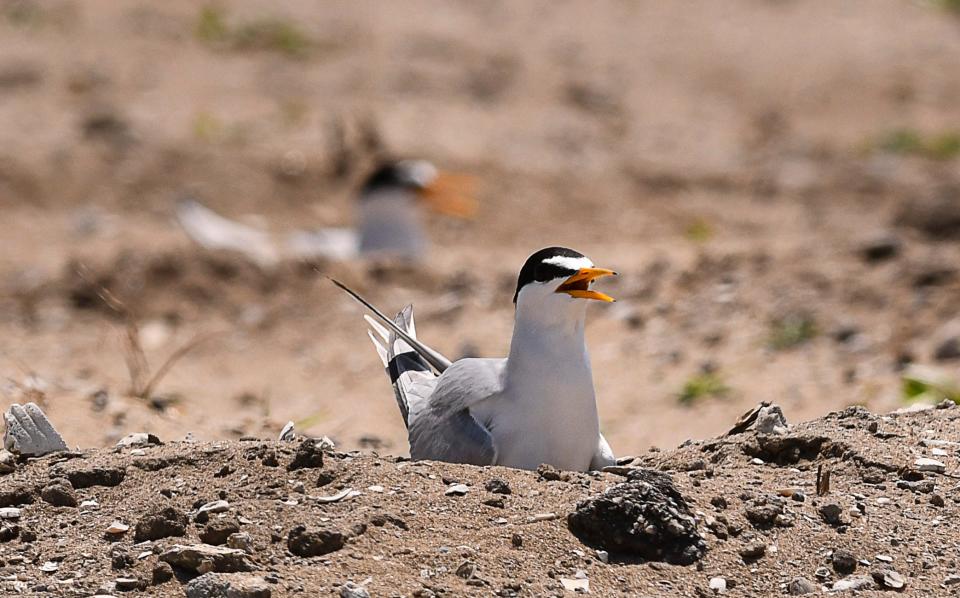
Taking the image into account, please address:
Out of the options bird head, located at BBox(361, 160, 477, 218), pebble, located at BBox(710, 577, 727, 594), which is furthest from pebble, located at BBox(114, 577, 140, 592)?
bird head, located at BBox(361, 160, 477, 218)

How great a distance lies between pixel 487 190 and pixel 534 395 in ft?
24.8

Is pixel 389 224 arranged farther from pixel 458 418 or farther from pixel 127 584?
pixel 127 584

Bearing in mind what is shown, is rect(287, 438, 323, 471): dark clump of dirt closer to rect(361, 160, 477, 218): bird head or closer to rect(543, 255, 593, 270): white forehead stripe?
rect(543, 255, 593, 270): white forehead stripe

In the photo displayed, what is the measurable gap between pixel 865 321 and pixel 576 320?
3.43 m

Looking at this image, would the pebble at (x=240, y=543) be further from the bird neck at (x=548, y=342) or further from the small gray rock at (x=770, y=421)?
the small gray rock at (x=770, y=421)

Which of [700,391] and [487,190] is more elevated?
[487,190]

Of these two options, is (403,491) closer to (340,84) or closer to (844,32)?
(340,84)

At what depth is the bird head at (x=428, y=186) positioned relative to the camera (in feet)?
36.3

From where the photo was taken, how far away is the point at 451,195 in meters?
11.3

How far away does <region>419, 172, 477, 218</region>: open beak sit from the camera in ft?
36.6

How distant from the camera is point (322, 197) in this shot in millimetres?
12344

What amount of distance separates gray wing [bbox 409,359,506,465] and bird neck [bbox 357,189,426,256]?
605cm

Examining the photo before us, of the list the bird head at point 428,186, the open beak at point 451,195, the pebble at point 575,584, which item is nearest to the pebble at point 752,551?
the pebble at point 575,584

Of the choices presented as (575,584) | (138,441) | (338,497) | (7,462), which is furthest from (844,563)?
(7,462)
